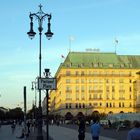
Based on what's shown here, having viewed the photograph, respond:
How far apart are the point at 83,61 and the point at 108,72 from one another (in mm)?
10222

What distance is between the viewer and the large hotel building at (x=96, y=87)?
7047 inches

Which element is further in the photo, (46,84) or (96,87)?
(96,87)

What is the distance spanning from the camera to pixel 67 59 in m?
182

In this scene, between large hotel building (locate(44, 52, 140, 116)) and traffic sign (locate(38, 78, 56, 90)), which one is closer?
traffic sign (locate(38, 78, 56, 90))

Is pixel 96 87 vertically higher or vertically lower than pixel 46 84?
higher

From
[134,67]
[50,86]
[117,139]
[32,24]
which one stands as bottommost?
[117,139]

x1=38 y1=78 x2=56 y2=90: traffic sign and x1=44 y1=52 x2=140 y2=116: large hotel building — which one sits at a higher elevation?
x1=44 y1=52 x2=140 y2=116: large hotel building

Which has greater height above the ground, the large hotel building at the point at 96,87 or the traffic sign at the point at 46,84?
the large hotel building at the point at 96,87

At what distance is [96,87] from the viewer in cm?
18188

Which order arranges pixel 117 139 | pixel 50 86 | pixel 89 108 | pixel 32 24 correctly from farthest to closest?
pixel 89 108, pixel 117 139, pixel 32 24, pixel 50 86

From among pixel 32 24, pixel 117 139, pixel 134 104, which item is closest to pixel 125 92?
pixel 134 104

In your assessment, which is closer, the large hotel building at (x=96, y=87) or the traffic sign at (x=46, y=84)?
the traffic sign at (x=46, y=84)

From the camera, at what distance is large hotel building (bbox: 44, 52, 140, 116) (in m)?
179

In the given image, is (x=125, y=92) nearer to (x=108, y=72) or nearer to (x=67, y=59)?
(x=108, y=72)
